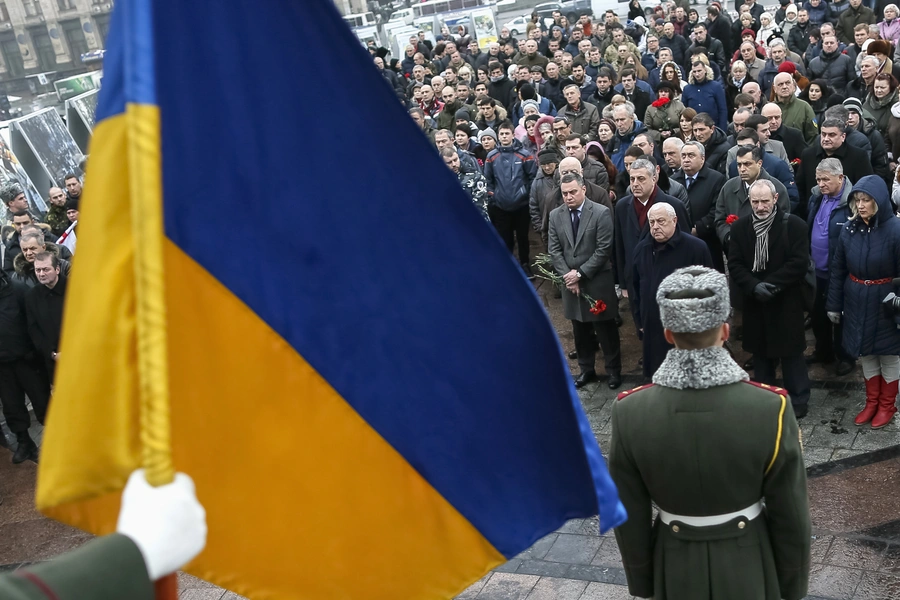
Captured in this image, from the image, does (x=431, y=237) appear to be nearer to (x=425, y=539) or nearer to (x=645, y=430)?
(x=425, y=539)

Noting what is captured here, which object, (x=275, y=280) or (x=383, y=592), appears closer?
(x=275, y=280)

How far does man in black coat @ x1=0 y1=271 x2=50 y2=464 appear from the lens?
330 inches

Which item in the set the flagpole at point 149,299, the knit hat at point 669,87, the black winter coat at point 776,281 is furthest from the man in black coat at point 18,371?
the flagpole at point 149,299

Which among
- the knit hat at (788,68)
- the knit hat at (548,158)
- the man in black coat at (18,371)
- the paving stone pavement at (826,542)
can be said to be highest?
the knit hat at (788,68)

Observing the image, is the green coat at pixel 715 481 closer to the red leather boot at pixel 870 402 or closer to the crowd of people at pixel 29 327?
the red leather boot at pixel 870 402

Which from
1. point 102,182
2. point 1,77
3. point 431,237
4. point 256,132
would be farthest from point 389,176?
point 1,77

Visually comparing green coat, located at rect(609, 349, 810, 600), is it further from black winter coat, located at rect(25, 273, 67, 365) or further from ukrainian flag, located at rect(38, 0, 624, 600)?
black winter coat, located at rect(25, 273, 67, 365)

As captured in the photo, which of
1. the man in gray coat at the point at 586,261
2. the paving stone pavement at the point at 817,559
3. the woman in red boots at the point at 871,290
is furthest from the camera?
the man in gray coat at the point at 586,261

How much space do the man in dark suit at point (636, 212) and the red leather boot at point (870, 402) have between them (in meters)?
1.66

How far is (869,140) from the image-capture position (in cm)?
852

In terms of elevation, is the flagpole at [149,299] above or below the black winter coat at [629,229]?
above

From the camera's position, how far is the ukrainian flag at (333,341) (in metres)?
2.33

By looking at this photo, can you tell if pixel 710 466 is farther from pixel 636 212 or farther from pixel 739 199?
pixel 739 199

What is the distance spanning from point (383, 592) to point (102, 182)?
56.0 inches
